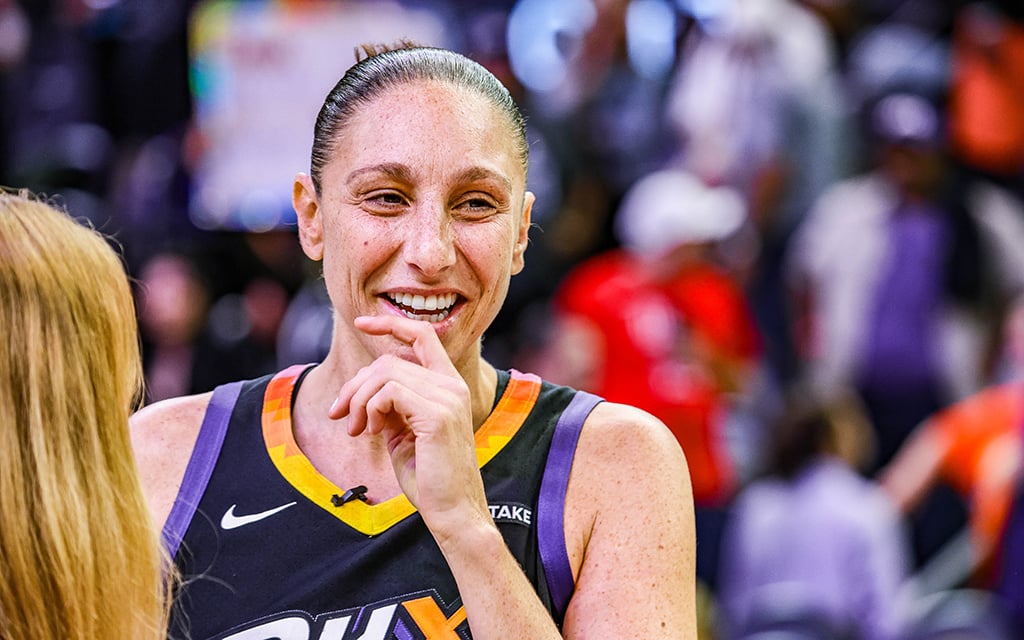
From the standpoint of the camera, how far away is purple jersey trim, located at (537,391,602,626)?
2002 millimetres

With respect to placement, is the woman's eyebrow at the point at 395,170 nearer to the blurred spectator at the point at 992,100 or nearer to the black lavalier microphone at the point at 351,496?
the black lavalier microphone at the point at 351,496

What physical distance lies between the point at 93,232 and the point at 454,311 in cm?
55

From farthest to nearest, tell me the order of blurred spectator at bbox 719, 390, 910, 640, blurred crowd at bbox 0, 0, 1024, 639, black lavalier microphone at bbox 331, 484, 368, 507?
blurred crowd at bbox 0, 0, 1024, 639 < blurred spectator at bbox 719, 390, 910, 640 < black lavalier microphone at bbox 331, 484, 368, 507

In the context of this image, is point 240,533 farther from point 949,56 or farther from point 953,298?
point 949,56

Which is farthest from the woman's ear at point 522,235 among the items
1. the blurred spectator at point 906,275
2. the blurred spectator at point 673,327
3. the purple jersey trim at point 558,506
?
the blurred spectator at point 906,275

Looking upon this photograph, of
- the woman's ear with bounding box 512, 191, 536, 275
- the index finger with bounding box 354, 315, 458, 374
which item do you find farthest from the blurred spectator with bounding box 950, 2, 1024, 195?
the index finger with bounding box 354, 315, 458, 374

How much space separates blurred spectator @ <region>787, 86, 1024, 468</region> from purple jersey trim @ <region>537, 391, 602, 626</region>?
4818 mm

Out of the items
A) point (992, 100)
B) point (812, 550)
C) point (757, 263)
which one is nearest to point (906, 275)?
point (757, 263)

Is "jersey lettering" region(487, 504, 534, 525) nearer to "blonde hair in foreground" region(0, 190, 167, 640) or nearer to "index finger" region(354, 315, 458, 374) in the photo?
"index finger" region(354, 315, 458, 374)

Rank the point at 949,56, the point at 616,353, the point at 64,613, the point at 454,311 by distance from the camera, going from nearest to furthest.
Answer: the point at 64,613 < the point at 454,311 < the point at 616,353 < the point at 949,56

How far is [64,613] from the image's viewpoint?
1655 millimetres

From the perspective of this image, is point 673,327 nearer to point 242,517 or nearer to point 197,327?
point 197,327

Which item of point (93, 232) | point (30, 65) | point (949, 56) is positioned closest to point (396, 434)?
point (93, 232)

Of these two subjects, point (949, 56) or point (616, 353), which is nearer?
point (616, 353)
